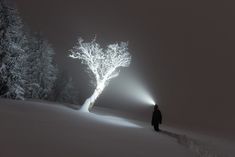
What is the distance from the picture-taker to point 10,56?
39.2 metres

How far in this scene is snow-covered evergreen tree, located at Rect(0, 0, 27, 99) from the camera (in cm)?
3795

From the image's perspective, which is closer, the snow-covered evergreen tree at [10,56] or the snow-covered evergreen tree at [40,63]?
the snow-covered evergreen tree at [10,56]

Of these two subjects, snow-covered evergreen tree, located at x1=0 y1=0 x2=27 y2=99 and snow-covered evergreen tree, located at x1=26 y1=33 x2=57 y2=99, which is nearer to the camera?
snow-covered evergreen tree, located at x1=0 y1=0 x2=27 y2=99

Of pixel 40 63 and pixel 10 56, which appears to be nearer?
pixel 10 56

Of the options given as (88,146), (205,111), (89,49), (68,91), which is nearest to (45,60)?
(68,91)

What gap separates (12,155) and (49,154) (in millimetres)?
1101

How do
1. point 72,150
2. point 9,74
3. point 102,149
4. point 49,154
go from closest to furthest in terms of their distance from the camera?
point 49,154
point 72,150
point 102,149
point 9,74

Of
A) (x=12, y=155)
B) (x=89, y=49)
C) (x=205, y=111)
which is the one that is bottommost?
(x=12, y=155)

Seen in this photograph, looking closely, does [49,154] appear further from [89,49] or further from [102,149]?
[89,49]

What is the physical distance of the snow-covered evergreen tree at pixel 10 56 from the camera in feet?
124

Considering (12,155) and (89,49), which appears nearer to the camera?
(12,155)

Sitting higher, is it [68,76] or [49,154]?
[68,76]

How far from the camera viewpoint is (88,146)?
35.3 feet

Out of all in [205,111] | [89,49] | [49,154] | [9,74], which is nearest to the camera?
[49,154]
